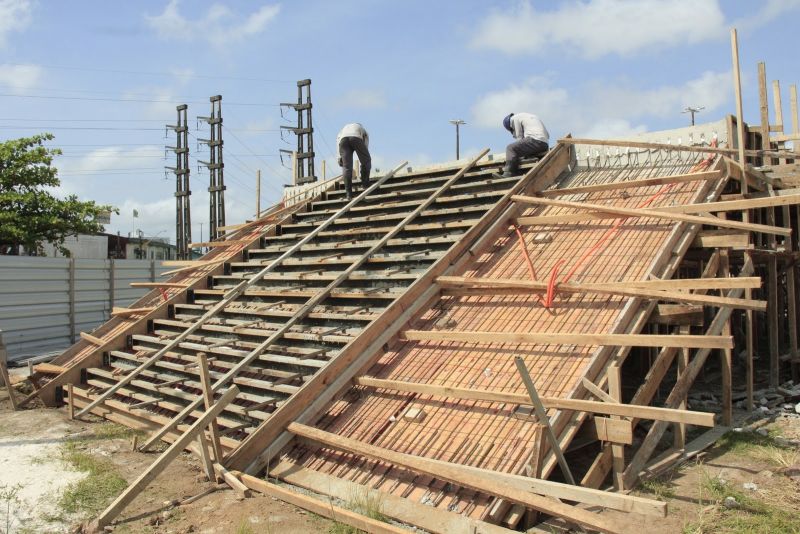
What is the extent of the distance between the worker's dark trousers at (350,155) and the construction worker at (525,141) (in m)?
2.85

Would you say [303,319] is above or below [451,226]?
below

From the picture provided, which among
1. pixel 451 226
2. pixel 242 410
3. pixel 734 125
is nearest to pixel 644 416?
pixel 242 410

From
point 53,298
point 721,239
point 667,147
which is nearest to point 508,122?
point 667,147

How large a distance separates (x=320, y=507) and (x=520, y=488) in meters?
1.64

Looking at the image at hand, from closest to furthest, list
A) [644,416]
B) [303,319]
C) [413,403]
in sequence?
[644,416], [413,403], [303,319]

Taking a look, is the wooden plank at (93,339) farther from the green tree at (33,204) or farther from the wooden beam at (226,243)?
the green tree at (33,204)

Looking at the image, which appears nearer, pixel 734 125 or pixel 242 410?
pixel 242 410

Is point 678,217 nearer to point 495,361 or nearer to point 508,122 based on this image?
point 495,361

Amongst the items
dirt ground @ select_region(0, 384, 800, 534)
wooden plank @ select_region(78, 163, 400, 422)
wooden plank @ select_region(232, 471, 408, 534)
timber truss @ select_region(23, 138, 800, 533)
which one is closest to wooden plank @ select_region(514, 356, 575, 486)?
timber truss @ select_region(23, 138, 800, 533)

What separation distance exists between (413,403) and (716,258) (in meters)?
4.08

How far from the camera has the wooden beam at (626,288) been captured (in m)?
5.38

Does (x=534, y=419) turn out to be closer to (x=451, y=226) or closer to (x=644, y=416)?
(x=644, y=416)

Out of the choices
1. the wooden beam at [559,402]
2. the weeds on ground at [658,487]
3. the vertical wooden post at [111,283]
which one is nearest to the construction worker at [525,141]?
the wooden beam at [559,402]

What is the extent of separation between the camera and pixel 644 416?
14.6 feet
